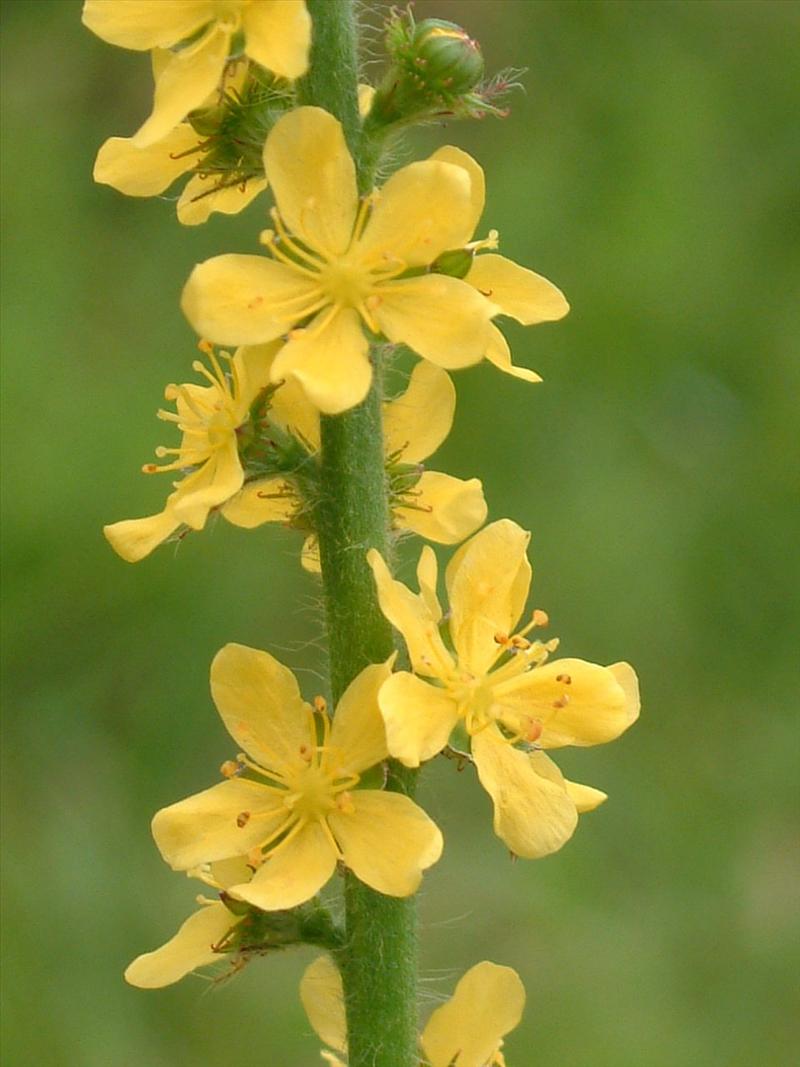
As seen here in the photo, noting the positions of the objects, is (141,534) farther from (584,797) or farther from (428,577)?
(584,797)

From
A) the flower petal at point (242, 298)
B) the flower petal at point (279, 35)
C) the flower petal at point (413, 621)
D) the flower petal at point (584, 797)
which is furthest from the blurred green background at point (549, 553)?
the flower petal at point (279, 35)

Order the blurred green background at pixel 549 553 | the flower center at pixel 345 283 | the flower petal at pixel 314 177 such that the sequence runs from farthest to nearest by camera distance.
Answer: the blurred green background at pixel 549 553
the flower center at pixel 345 283
the flower petal at pixel 314 177

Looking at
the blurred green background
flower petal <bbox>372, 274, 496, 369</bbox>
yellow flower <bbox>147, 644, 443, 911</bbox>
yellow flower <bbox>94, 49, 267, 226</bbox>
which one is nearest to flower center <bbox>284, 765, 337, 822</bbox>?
yellow flower <bbox>147, 644, 443, 911</bbox>

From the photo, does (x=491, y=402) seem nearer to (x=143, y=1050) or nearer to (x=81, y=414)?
(x=81, y=414)

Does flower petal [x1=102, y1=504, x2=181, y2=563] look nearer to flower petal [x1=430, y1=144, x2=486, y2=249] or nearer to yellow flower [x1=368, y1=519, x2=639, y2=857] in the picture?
yellow flower [x1=368, y1=519, x2=639, y2=857]

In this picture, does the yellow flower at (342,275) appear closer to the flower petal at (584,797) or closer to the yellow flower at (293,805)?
the yellow flower at (293,805)

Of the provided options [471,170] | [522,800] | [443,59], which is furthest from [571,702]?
[443,59]

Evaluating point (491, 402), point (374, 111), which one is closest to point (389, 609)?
point (374, 111)
